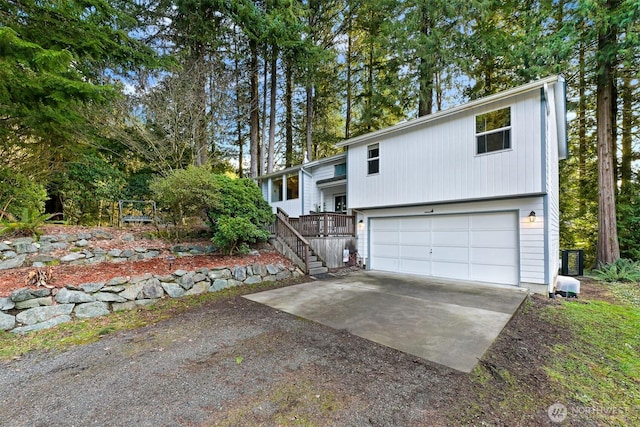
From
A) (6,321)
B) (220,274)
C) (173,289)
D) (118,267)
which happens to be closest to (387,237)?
(220,274)

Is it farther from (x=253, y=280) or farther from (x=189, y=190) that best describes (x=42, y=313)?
(x=253, y=280)

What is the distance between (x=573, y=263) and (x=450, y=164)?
20.1 feet

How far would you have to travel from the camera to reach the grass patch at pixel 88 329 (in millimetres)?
3588

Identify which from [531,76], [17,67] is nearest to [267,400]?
[17,67]

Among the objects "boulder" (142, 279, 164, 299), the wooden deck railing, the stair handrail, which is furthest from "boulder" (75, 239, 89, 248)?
the wooden deck railing

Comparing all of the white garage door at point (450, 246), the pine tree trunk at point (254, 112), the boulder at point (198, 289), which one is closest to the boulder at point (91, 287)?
the boulder at point (198, 289)

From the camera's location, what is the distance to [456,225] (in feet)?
26.4

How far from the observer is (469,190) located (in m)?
7.39

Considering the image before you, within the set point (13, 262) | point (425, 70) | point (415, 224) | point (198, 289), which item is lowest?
point (198, 289)

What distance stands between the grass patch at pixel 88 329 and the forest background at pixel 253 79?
4.14 m

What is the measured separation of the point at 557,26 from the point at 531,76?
3503 mm

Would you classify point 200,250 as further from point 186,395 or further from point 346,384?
point 346,384

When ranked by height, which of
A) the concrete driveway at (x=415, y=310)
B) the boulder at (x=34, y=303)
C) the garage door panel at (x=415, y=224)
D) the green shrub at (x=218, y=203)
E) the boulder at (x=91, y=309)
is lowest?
the concrete driveway at (x=415, y=310)

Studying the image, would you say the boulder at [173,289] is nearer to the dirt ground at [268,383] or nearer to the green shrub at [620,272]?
the dirt ground at [268,383]
